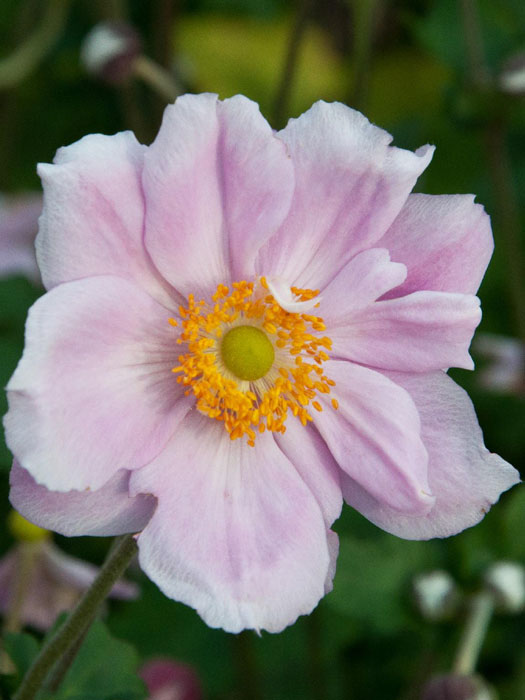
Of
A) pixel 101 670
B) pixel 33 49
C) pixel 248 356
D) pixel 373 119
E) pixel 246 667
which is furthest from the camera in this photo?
pixel 373 119

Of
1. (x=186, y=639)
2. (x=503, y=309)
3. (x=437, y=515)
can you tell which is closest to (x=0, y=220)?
(x=186, y=639)

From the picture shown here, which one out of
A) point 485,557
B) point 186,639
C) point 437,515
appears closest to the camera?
point 437,515

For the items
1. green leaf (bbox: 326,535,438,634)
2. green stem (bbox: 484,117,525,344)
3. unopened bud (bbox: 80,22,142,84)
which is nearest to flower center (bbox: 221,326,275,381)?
green leaf (bbox: 326,535,438,634)

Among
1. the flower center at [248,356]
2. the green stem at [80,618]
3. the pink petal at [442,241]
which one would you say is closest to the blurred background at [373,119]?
the green stem at [80,618]

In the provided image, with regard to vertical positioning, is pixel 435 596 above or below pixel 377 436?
below

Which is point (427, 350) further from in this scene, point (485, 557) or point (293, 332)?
point (485, 557)

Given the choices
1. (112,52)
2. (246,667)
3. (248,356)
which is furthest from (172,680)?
(112,52)

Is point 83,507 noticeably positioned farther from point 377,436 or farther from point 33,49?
point 33,49
